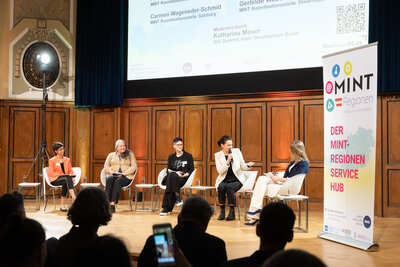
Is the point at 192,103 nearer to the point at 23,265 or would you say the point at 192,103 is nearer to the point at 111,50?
the point at 111,50

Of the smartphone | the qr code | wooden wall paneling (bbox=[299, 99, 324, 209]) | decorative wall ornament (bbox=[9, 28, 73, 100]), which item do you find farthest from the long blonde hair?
decorative wall ornament (bbox=[9, 28, 73, 100])

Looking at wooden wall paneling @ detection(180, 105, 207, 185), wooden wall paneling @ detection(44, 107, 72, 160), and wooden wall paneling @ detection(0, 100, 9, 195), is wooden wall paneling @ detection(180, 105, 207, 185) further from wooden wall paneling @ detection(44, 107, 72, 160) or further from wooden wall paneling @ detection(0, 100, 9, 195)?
wooden wall paneling @ detection(0, 100, 9, 195)

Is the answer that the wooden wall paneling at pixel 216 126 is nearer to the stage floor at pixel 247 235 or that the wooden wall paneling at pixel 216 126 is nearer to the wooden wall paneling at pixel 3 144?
the stage floor at pixel 247 235

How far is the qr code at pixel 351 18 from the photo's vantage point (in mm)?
6895

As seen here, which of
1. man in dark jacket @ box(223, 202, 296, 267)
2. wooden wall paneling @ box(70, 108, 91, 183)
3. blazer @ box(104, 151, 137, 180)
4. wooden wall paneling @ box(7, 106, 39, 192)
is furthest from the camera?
wooden wall paneling @ box(70, 108, 91, 183)

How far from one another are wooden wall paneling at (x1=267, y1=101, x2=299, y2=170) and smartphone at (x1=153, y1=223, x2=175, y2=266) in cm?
658

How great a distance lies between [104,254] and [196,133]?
7396mm

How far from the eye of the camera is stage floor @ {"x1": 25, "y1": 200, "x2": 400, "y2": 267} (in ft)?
13.6

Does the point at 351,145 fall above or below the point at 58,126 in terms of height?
below

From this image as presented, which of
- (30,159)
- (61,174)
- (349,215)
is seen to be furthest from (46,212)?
(349,215)

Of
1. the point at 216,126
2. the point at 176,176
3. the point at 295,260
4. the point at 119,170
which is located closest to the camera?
the point at 295,260

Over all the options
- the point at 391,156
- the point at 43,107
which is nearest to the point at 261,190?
the point at 391,156

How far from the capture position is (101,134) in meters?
9.33

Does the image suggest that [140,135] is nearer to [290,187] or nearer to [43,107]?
[43,107]
